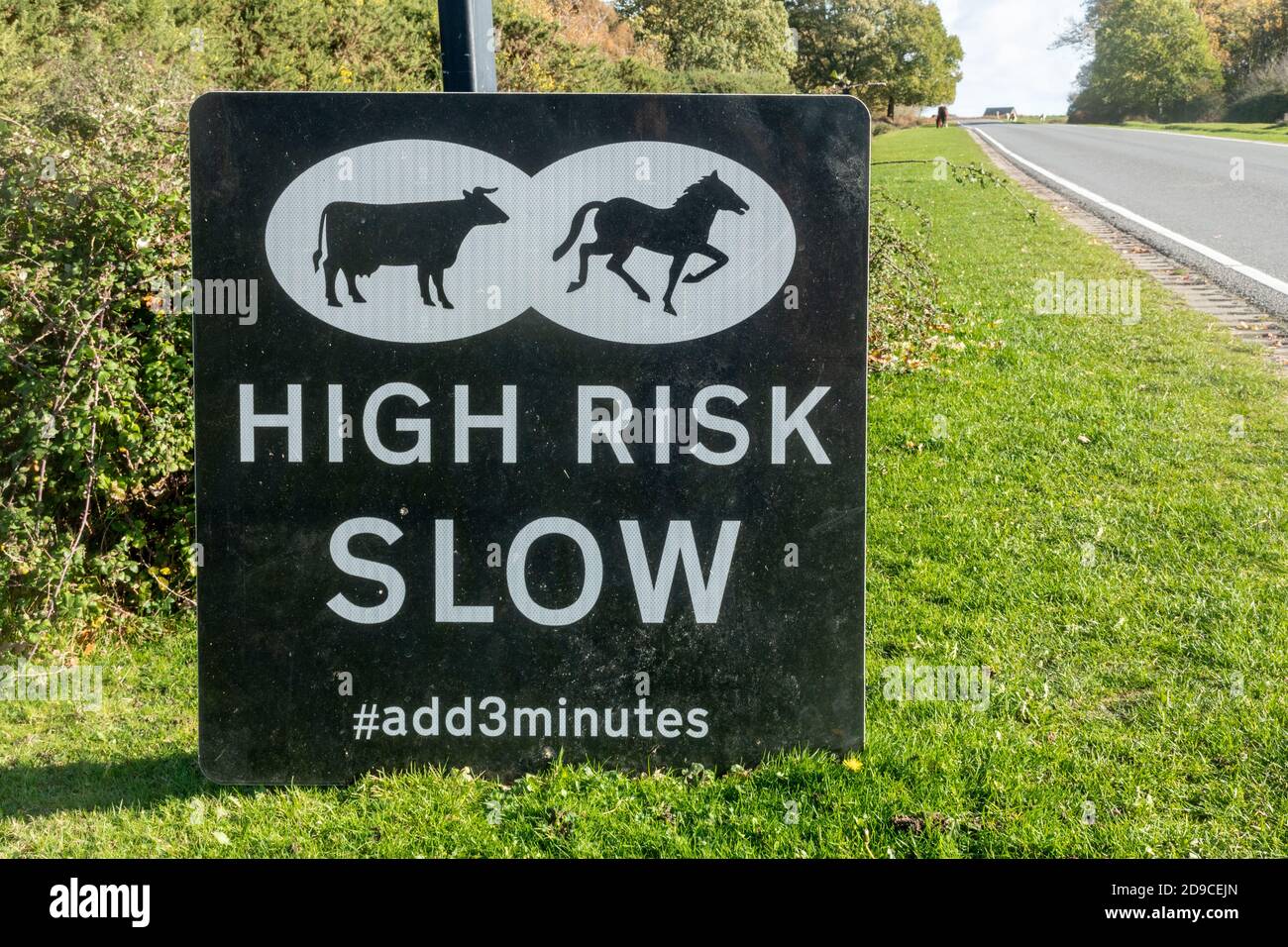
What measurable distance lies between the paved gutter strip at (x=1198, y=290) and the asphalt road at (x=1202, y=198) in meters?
0.16

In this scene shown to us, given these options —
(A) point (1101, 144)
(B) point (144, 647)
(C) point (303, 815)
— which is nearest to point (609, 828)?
(C) point (303, 815)

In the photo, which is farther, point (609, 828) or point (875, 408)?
point (875, 408)

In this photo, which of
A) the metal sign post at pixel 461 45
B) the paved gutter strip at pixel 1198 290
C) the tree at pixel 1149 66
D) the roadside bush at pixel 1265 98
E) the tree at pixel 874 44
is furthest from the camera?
the tree at pixel 1149 66

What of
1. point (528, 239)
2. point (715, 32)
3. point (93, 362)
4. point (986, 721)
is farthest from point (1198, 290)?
point (715, 32)

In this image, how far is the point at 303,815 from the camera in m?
2.96

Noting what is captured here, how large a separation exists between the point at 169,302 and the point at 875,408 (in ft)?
13.4

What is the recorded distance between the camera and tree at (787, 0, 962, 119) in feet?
214

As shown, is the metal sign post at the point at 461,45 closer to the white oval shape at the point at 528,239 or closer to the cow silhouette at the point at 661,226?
the white oval shape at the point at 528,239

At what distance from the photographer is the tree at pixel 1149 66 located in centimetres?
7144

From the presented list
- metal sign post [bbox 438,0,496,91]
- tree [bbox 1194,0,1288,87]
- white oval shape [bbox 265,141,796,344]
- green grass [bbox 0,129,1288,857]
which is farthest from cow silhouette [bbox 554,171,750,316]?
tree [bbox 1194,0,1288,87]

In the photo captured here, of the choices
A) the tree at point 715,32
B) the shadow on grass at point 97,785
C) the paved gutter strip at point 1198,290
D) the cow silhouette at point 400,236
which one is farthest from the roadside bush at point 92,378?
the tree at point 715,32

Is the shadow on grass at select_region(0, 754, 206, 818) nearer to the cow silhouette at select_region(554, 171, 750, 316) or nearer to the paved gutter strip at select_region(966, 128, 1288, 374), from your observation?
the cow silhouette at select_region(554, 171, 750, 316)

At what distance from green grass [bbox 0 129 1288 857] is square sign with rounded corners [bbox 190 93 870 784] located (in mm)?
153
